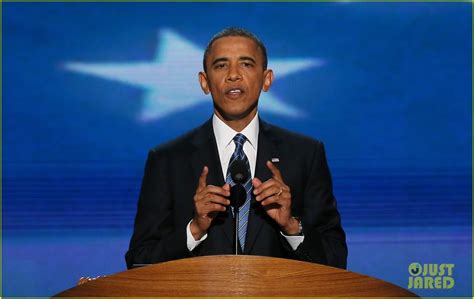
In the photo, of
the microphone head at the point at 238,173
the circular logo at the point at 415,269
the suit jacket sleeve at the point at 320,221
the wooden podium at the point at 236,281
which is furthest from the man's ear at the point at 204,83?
the circular logo at the point at 415,269

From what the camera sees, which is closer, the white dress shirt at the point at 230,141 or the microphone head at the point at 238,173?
the microphone head at the point at 238,173

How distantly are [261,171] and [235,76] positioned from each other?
0.27 m

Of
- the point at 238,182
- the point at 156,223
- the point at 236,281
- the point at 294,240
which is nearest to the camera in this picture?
the point at 236,281

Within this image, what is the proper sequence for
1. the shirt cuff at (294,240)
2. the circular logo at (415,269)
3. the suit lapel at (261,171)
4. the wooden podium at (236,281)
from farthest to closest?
1. the circular logo at (415,269)
2. the suit lapel at (261,171)
3. the shirt cuff at (294,240)
4. the wooden podium at (236,281)

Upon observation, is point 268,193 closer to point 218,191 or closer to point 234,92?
point 218,191

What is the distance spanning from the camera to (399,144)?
3.44 metres

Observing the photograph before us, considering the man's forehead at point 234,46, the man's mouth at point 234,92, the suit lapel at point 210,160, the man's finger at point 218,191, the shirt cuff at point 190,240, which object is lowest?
the shirt cuff at point 190,240

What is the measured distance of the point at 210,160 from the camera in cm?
236

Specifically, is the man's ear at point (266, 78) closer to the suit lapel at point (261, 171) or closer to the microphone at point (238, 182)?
the suit lapel at point (261, 171)

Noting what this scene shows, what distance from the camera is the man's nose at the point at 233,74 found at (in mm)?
2297

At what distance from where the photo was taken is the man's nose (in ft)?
7.54

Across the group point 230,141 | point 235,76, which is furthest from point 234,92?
point 230,141

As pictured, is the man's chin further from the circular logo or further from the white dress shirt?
the circular logo

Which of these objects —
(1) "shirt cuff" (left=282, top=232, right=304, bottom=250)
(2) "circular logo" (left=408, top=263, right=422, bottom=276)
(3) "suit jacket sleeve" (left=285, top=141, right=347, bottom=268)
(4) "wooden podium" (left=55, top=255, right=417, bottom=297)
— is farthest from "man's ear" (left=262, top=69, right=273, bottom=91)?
(2) "circular logo" (left=408, top=263, right=422, bottom=276)
